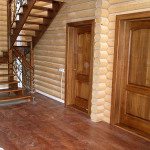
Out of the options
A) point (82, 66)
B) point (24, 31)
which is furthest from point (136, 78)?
point (24, 31)

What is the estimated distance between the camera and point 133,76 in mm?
3828

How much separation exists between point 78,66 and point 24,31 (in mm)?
2064

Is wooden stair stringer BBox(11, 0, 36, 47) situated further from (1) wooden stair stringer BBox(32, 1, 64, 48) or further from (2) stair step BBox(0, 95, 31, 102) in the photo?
(2) stair step BBox(0, 95, 31, 102)

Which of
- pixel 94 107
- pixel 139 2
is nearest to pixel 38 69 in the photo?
pixel 94 107

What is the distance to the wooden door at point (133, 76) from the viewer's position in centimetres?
360

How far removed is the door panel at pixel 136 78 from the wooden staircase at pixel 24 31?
7.35 ft

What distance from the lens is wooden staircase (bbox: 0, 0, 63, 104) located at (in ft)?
17.2

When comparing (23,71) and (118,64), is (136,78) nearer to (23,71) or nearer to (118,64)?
(118,64)

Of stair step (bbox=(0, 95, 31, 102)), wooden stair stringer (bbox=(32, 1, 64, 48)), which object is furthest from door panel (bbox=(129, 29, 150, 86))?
stair step (bbox=(0, 95, 31, 102))

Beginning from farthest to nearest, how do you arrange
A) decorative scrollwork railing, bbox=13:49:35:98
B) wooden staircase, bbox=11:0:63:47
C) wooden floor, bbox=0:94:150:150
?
decorative scrollwork railing, bbox=13:49:35:98
wooden staircase, bbox=11:0:63:47
wooden floor, bbox=0:94:150:150

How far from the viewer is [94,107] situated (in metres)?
4.21

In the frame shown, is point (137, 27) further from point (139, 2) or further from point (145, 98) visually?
point (145, 98)

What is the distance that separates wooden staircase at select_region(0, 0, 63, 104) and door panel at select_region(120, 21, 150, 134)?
2.24 metres

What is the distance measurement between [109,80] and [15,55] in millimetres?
2958
